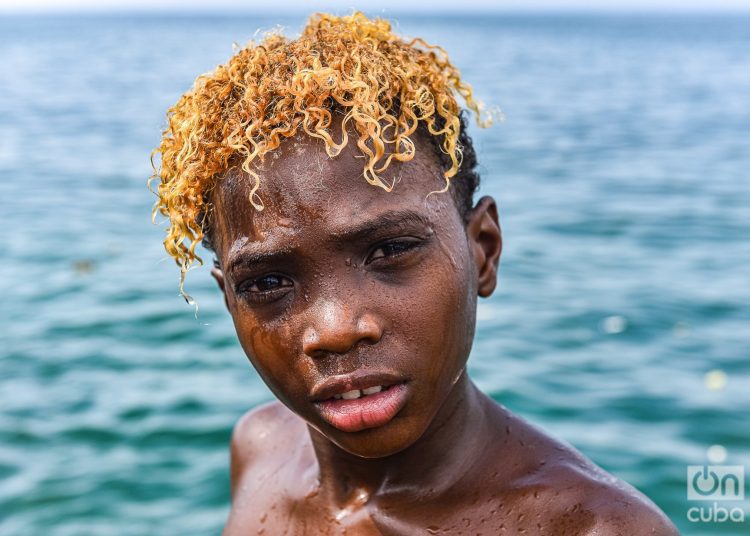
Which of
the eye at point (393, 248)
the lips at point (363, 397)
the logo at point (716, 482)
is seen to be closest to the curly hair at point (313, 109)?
the eye at point (393, 248)

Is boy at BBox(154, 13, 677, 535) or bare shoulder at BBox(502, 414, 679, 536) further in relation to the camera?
bare shoulder at BBox(502, 414, 679, 536)

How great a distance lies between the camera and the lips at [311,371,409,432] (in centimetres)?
178

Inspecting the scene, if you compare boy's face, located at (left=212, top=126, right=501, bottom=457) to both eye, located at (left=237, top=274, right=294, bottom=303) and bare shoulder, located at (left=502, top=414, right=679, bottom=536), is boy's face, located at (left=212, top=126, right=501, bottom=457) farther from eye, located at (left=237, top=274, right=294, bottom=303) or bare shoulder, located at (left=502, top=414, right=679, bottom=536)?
bare shoulder, located at (left=502, top=414, right=679, bottom=536)

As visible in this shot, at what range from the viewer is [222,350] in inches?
283

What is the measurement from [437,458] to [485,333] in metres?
5.23

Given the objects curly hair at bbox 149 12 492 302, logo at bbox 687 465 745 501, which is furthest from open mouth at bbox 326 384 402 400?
logo at bbox 687 465 745 501

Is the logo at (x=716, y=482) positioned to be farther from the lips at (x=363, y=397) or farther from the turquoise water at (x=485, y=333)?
the lips at (x=363, y=397)

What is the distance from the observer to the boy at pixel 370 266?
1.80m

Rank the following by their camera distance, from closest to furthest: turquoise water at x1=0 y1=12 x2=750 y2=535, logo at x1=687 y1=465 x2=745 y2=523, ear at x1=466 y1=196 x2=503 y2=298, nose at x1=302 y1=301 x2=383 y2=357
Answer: nose at x1=302 y1=301 x2=383 y2=357 → ear at x1=466 y1=196 x2=503 y2=298 → logo at x1=687 y1=465 x2=745 y2=523 → turquoise water at x1=0 y1=12 x2=750 y2=535

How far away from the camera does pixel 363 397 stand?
180cm

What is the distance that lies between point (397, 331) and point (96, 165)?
46.0 feet

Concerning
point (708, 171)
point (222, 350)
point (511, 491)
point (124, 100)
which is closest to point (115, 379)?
point (222, 350)

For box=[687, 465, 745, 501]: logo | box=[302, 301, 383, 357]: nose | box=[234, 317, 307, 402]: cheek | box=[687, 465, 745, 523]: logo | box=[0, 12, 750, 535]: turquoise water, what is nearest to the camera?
box=[302, 301, 383, 357]: nose

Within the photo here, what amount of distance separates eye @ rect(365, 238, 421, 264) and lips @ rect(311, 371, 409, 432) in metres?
0.22
